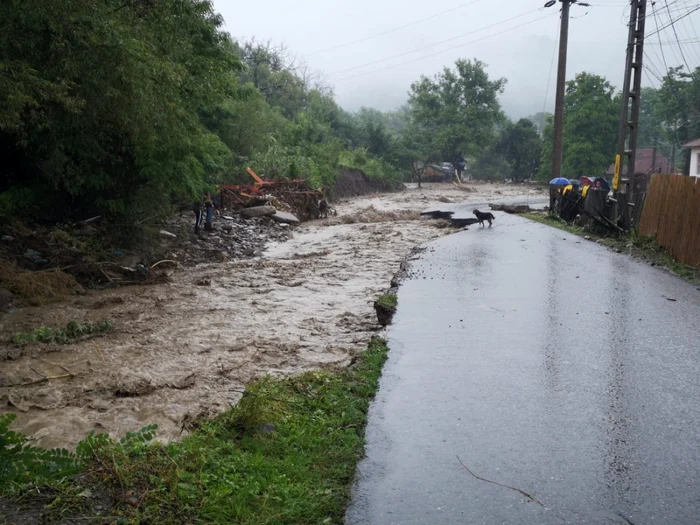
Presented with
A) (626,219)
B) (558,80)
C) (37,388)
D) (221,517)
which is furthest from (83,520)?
(558,80)

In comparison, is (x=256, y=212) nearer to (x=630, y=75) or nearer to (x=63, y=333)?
(x=630, y=75)

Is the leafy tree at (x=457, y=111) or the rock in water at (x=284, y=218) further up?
the leafy tree at (x=457, y=111)

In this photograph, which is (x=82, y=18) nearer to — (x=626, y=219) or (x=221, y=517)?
(x=221, y=517)

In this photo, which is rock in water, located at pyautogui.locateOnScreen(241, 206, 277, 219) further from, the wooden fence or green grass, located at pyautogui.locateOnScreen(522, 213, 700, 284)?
the wooden fence

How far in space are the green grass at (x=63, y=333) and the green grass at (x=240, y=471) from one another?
405 centimetres

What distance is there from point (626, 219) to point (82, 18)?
14.5 m

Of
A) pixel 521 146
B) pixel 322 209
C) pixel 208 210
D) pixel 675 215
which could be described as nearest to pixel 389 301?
pixel 675 215

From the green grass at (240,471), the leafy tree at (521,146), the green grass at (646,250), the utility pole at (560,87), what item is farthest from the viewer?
the leafy tree at (521,146)

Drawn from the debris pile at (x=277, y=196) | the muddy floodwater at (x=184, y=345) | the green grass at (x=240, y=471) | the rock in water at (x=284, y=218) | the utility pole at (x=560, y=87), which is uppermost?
the utility pole at (x=560, y=87)

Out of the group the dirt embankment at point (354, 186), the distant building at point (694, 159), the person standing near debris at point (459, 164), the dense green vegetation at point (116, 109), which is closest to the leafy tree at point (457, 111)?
the person standing near debris at point (459, 164)

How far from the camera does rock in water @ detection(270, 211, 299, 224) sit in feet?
78.5

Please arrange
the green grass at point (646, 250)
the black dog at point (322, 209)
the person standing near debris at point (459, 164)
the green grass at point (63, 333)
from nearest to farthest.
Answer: the green grass at point (63, 333), the green grass at point (646, 250), the black dog at point (322, 209), the person standing near debris at point (459, 164)

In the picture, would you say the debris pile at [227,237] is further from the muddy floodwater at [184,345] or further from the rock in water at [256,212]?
the muddy floodwater at [184,345]

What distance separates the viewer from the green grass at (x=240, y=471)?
3.58 meters
